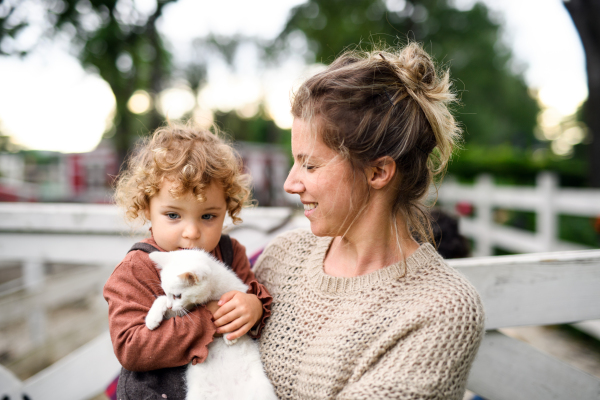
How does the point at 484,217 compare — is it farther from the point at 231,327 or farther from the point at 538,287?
the point at 231,327

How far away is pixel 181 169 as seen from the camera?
147 cm

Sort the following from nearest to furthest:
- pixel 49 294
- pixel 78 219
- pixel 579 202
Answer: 1. pixel 78 219
2. pixel 49 294
3. pixel 579 202

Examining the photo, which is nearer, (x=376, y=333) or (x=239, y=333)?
(x=376, y=333)

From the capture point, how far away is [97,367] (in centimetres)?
231

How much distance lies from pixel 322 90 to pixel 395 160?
0.35 m

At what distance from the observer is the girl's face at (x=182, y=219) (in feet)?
4.83

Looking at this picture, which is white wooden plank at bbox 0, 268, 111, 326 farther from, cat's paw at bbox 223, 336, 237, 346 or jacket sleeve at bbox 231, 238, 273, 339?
cat's paw at bbox 223, 336, 237, 346

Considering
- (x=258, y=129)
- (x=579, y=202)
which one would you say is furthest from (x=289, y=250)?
(x=258, y=129)

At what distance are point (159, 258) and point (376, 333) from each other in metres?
0.78

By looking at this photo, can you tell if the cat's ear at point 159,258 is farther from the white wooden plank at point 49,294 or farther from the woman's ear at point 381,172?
the white wooden plank at point 49,294

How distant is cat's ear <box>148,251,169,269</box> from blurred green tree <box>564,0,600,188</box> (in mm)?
6101

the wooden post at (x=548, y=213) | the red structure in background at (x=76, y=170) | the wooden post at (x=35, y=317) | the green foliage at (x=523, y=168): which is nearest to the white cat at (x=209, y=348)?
the wooden post at (x=35, y=317)

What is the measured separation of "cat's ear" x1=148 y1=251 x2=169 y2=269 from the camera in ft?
4.34

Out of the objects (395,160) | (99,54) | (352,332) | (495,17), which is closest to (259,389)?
(352,332)
